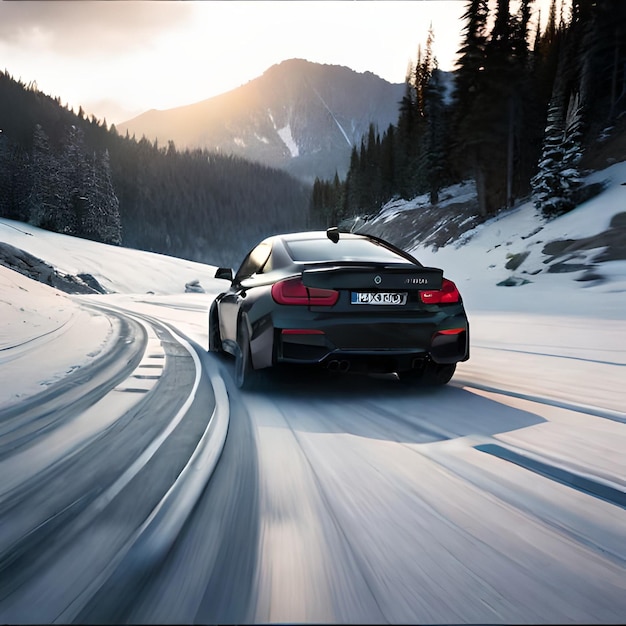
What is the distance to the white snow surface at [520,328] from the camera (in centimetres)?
459

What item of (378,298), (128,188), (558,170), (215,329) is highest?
(128,188)

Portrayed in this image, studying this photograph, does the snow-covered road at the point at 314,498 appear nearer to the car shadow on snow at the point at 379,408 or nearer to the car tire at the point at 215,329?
the car shadow on snow at the point at 379,408

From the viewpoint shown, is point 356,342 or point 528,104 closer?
point 356,342

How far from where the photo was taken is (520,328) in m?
8.59

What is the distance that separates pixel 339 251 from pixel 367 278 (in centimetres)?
79

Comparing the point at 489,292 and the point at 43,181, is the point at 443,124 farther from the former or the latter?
the point at 43,181

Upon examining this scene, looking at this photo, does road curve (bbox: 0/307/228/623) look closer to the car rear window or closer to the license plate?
the license plate

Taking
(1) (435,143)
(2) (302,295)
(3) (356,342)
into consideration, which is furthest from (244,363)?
(1) (435,143)

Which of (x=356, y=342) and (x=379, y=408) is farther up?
(x=356, y=342)

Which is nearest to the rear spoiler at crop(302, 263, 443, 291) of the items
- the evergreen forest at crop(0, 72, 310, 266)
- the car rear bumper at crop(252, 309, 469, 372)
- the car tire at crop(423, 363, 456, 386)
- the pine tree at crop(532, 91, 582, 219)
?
the car rear bumper at crop(252, 309, 469, 372)

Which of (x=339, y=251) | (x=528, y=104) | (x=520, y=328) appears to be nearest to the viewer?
(x=339, y=251)

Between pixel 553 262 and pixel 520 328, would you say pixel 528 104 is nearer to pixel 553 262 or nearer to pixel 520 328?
pixel 553 262

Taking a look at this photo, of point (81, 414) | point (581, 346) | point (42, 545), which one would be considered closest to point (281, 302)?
point (81, 414)

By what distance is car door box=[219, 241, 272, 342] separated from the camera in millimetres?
5035
